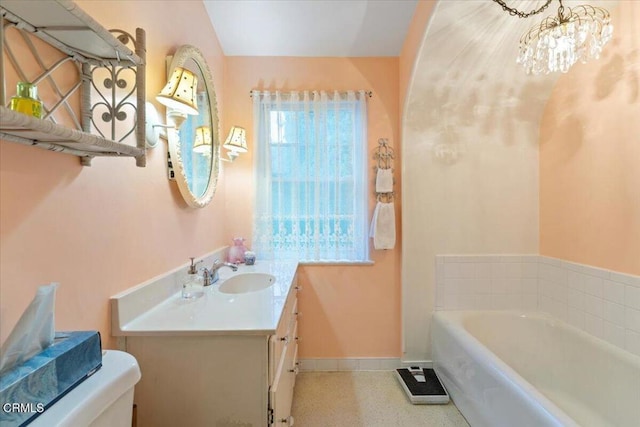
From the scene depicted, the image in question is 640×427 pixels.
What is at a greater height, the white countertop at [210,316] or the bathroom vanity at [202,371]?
the white countertop at [210,316]

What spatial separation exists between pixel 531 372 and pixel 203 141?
2628 millimetres

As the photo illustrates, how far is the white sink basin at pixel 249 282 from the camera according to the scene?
182 cm

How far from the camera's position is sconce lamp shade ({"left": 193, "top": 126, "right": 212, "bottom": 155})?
1760mm

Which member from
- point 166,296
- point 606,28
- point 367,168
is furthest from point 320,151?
point 606,28

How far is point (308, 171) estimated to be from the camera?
2.34 m

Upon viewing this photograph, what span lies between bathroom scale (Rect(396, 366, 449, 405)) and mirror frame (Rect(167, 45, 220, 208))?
6.13 feet

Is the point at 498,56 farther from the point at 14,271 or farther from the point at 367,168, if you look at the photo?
the point at 14,271

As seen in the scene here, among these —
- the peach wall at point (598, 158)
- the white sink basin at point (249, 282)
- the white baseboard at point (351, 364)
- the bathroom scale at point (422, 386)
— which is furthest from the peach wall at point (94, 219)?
the peach wall at point (598, 158)

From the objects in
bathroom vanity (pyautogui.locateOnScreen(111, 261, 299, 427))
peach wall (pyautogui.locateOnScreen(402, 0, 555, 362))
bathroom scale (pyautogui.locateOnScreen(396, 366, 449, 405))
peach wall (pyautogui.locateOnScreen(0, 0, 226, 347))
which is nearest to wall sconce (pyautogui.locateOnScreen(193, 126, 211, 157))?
peach wall (pyautogui.locateOnScreen(0, 0, 226, 347))

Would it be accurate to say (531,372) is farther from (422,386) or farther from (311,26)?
(311,26)

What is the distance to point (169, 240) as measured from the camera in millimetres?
1473

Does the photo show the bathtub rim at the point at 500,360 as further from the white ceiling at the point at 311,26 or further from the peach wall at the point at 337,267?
the white ceiling at the point at 311,26

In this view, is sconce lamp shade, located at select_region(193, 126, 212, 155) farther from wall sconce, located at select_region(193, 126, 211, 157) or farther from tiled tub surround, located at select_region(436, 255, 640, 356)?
tiled tub surround, located at select_region(436, 255, 640, 356)

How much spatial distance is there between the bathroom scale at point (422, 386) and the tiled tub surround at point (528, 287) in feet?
1.70
